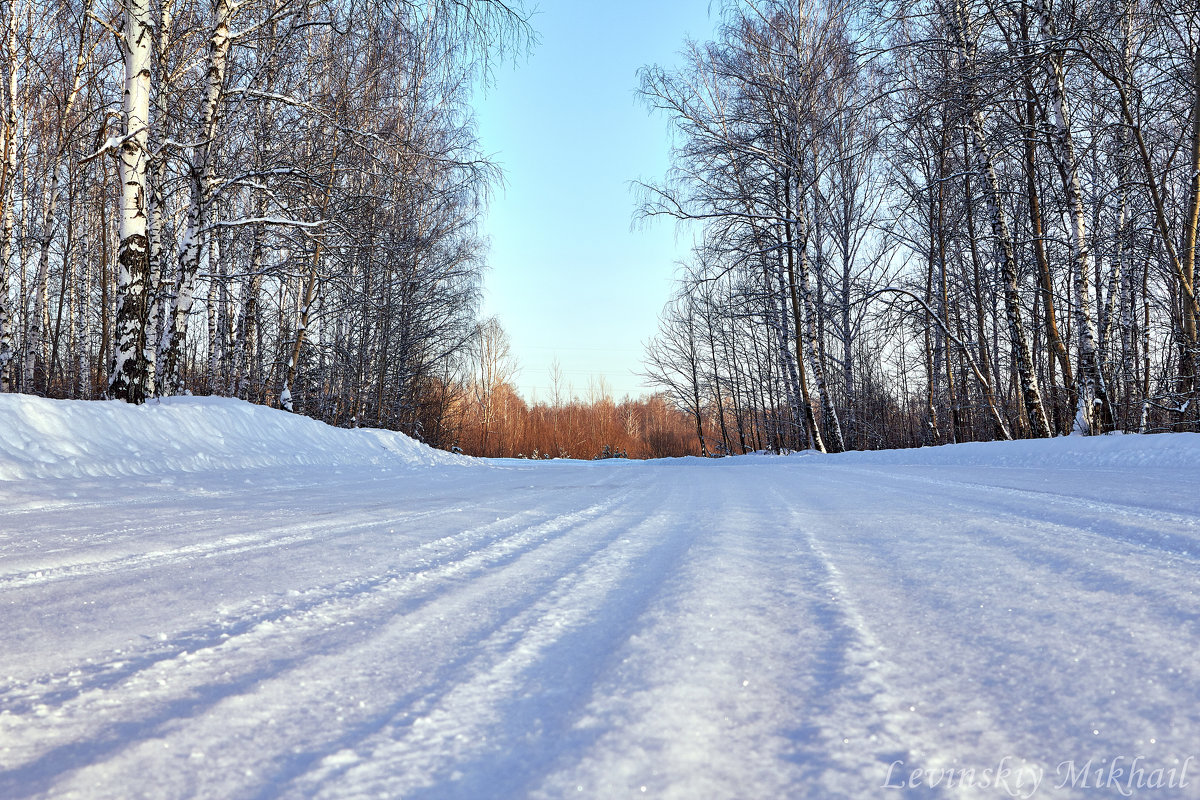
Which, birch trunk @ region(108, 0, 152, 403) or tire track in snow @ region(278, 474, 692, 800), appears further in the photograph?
birch trunk @ region(108, 0, 152, 403)

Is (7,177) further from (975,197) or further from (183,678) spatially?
(975,197)

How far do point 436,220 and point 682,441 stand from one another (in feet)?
84.0

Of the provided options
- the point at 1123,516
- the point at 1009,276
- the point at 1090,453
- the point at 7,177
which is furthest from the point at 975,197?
the point at 7,177

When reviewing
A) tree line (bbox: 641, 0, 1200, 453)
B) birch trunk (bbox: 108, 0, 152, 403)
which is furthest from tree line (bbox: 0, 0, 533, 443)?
tree line (bbox: 641, 0, 1200, 453)

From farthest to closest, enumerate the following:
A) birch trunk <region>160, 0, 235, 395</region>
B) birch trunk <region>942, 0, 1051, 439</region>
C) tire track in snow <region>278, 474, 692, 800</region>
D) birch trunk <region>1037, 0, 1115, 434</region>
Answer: birch trunk <region>942, 0, 1051, 439</region>, birch trunk <region>160, 0, 235, 395</region>, birch trunk <region>1037, 0, 1115, 434</region>, tire track in snow <region>278, 474, 692, 800</region>

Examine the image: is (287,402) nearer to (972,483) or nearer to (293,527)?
(293,527)

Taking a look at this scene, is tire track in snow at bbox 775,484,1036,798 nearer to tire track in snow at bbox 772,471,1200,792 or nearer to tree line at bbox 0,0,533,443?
tire track in snow at bbox 772,471,1200,792

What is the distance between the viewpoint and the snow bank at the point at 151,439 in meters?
4.27

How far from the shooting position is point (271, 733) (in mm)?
720

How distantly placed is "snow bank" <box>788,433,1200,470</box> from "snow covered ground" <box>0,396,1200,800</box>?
2574mm

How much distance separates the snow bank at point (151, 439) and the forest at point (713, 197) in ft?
2.73

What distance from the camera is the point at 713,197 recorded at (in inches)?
526

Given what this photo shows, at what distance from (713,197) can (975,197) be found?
536cm

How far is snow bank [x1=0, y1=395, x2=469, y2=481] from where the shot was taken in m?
4.27
